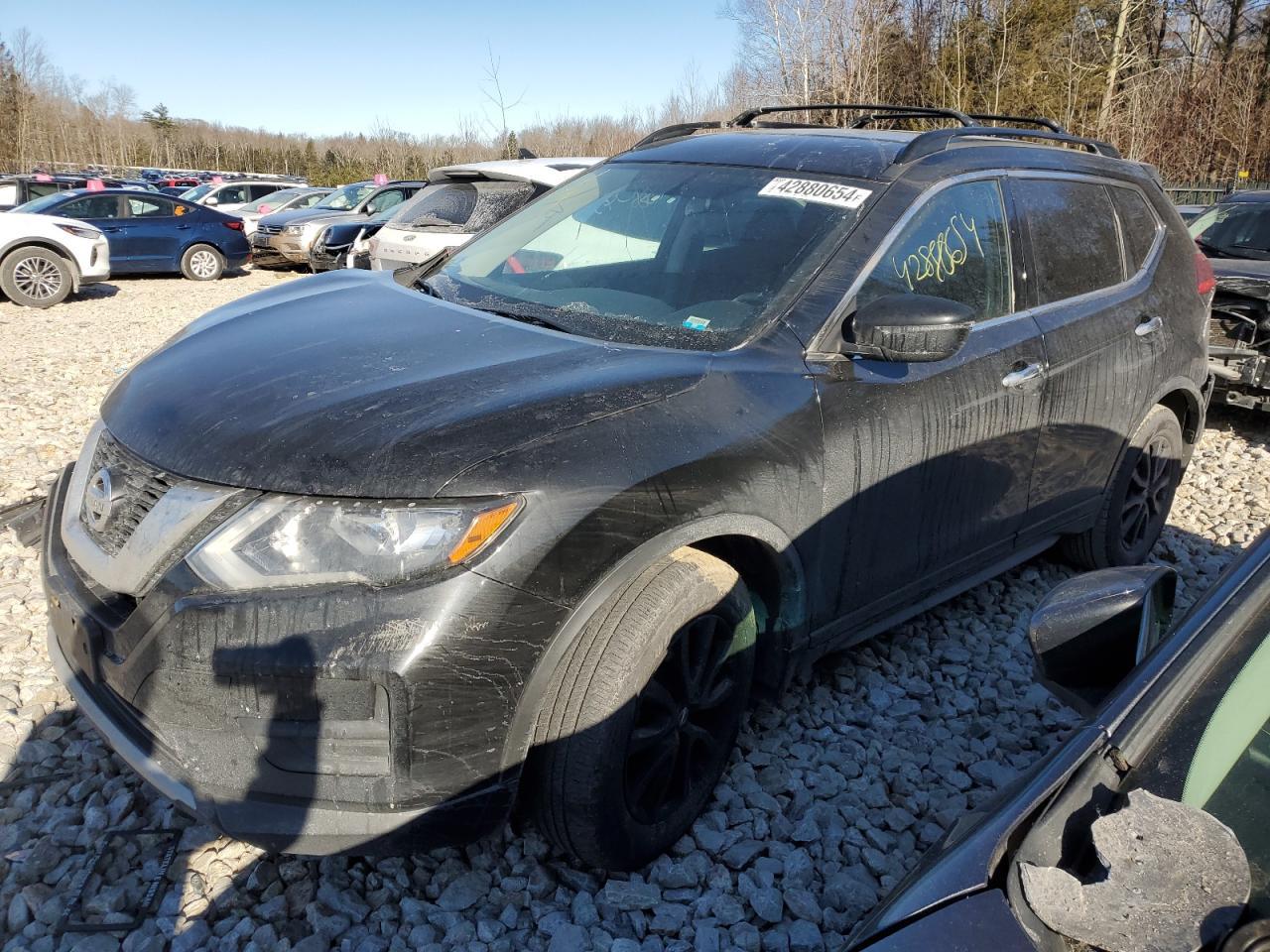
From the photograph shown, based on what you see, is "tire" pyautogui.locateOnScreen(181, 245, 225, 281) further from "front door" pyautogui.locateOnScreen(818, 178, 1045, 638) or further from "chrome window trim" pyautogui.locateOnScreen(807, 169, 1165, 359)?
"front door" pyautogui.locateOnScreen(818, 178, 1045, 638)

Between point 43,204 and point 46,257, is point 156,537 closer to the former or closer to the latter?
point 46,257

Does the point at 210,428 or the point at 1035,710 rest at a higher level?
the point at 210,428

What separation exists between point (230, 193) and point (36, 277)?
12140 mm

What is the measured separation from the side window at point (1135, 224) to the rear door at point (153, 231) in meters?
15.0

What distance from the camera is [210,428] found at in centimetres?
218

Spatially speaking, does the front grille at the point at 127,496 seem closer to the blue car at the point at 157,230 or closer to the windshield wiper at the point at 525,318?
the windshield wiper at the point at 525,318

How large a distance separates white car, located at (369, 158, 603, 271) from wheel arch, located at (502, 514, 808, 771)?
6.50 m

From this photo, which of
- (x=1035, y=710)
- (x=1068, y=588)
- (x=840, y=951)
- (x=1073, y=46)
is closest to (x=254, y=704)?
(x=840, y=951)

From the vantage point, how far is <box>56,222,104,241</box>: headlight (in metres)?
12.3

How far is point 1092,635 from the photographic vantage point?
1789mm

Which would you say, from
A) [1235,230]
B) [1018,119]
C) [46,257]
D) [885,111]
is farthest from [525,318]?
[46,257]

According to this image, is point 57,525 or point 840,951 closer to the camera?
point 840,951

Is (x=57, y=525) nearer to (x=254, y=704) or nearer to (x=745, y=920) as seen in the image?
(x=254, y=704)

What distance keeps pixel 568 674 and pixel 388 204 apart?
16.5m
